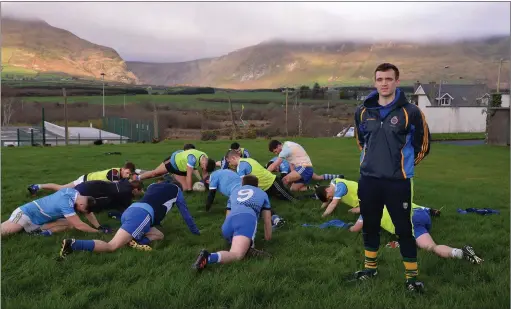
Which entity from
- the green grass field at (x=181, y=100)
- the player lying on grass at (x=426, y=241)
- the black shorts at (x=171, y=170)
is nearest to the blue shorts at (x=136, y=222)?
the player lying on grass at (x=426, y=241)

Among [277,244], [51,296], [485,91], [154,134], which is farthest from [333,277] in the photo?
[485,91]

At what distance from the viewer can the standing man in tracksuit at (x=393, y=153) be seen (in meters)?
4.59

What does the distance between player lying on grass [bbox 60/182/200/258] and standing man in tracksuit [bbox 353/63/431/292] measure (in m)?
3.25

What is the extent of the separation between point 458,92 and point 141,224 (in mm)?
71897

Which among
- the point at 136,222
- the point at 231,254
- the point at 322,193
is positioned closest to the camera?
the point at 231,254

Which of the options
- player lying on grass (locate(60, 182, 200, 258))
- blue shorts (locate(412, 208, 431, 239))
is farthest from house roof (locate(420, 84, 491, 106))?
player lying on grass (locate(60, 182, 200, 258))

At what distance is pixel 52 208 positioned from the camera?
681 centimetres

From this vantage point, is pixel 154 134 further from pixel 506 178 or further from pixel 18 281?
pixel 18 281

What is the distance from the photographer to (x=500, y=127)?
1179 inches

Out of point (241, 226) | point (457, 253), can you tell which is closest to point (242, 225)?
point (241, 226)

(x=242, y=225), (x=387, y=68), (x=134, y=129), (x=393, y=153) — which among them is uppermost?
(x=387, y=68)

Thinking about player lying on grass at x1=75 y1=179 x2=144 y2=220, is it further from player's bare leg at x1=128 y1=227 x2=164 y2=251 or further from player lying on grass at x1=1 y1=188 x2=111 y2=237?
player's bare leg at x1=128 y1=227 x2=164 y2=251

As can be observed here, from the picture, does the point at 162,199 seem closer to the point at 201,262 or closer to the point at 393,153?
the point at 201,262

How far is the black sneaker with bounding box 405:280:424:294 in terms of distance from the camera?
4.69m
